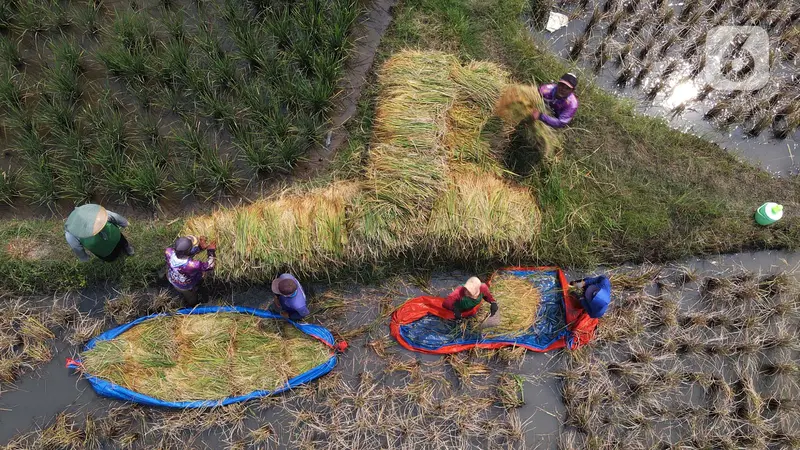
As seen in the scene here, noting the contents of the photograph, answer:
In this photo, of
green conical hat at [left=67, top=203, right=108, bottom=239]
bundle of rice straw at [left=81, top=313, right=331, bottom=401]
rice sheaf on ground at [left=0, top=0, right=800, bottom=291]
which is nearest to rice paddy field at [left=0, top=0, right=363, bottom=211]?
rice sheaf on ground at [left=0, top=0, right=800, bottom=291]

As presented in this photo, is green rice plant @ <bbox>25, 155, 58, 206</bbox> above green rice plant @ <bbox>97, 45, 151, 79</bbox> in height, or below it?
below

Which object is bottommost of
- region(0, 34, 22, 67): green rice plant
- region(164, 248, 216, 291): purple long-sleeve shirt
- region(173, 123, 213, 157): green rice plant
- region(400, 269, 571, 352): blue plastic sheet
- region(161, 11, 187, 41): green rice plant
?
region(400, 269, 571, 352): blue plastic sheet

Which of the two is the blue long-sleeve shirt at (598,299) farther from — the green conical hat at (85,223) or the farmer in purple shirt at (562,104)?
the green conical hat at (85,223)

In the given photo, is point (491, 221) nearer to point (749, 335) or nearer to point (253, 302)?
point (253, 302)

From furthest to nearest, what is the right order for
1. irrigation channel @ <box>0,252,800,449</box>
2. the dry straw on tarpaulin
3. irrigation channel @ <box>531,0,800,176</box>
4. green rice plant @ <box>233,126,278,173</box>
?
irrigation channel @ <box>531,0,800,176</box> < green rice plant @ <box>233,126,278,173</box> < the dry straw on tarpaulin < irrigation channel @ <box>0,252,800,449</box>

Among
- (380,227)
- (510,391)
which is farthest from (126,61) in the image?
(510,391)

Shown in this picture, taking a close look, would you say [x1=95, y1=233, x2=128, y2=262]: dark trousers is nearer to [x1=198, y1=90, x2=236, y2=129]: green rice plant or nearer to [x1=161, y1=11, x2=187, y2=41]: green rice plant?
[x1=198, y1=90, x2=236, y2=129]: green rice plant
